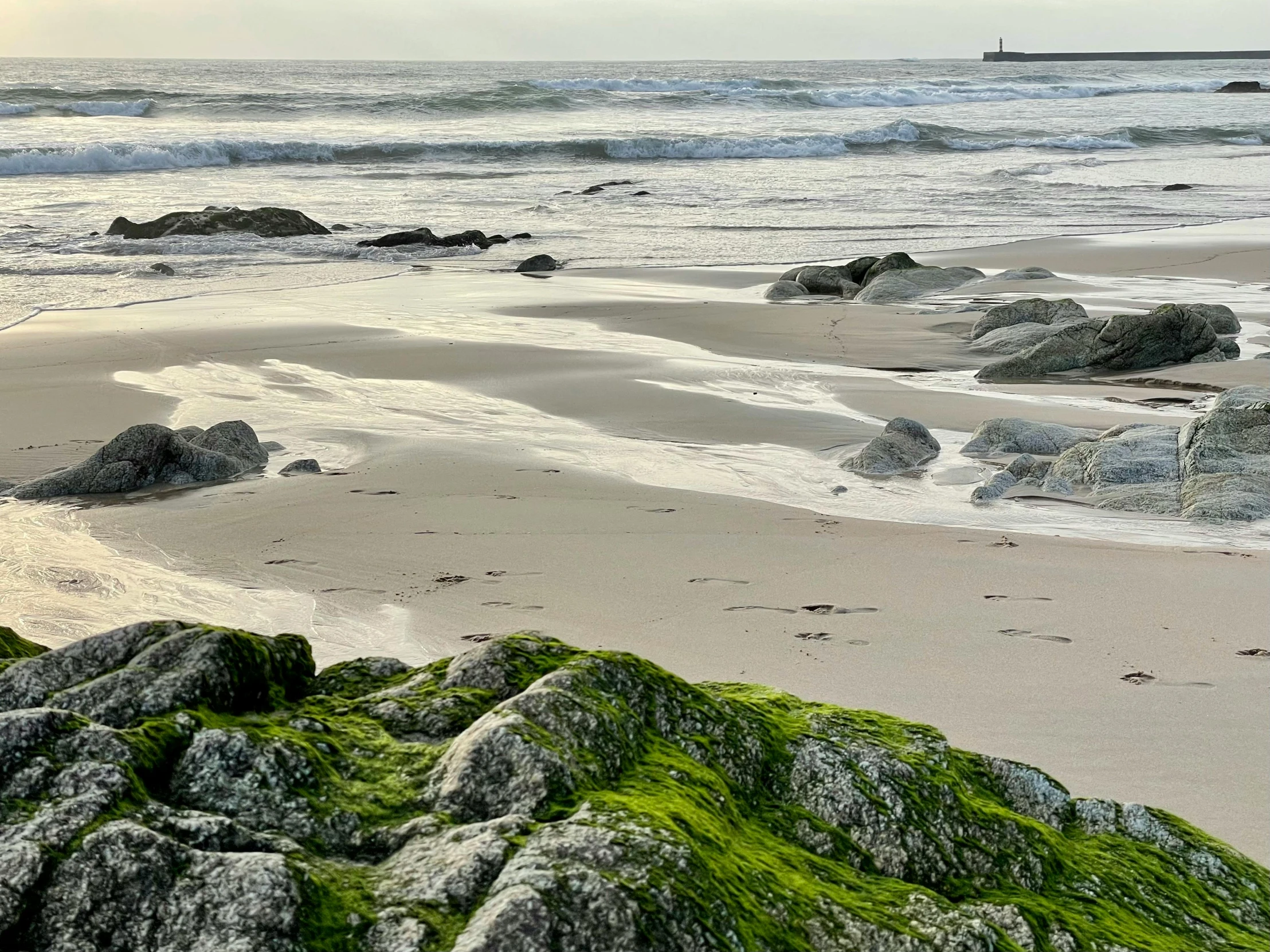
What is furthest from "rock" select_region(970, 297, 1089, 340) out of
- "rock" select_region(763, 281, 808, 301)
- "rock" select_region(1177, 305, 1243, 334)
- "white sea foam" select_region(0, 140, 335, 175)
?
"white sea foam" select_region(0, 140, 335, 175)

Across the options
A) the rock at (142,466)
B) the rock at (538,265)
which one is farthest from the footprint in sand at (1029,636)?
the rock at (538,265)

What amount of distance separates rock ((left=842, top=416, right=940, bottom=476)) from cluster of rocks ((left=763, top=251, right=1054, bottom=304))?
6671 millimetres

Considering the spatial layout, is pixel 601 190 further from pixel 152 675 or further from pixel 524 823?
pixel 524 823

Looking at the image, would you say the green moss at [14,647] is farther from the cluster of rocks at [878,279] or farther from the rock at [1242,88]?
the rock at [1242,88]

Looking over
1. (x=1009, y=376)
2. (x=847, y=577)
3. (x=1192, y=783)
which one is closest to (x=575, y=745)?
(x=1192, y=783)

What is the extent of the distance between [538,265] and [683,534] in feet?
35.9

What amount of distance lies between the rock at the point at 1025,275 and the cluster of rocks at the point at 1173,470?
812cm

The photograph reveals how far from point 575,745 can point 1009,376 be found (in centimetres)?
890

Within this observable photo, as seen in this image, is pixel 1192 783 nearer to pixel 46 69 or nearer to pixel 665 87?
pixel 665 87

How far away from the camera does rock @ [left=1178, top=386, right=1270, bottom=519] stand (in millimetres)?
6359

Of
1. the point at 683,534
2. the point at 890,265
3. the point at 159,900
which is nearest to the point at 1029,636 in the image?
the point at 683,534

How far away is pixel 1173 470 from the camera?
22.6 ft

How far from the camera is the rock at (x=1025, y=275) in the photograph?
15305 mm

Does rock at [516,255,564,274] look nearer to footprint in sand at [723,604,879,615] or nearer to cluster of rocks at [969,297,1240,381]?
cluster of rocks at [969,297,1240,381]
